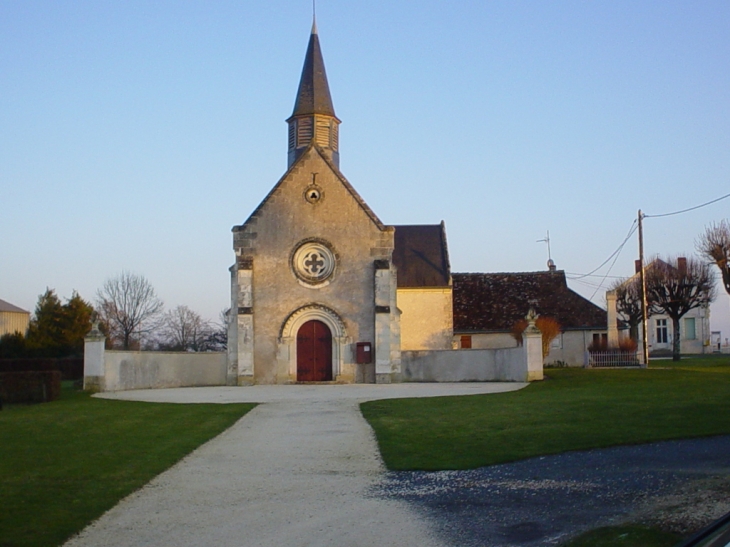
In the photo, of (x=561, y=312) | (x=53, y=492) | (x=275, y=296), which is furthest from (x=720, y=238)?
(x=53, y=492)

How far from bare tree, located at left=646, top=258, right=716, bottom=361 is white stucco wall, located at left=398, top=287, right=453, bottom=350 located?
14.5 metres

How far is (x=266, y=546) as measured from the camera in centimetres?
688

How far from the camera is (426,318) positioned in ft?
134

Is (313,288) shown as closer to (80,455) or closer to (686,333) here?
(80,455)

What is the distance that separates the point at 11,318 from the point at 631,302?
51.5m

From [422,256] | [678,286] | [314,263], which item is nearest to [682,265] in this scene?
[678,286]

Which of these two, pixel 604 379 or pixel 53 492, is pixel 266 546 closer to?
pixel 53 492

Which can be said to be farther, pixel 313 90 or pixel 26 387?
pixel 313 90

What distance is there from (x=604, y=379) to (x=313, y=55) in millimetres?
21158

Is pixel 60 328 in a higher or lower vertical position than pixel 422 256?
lower

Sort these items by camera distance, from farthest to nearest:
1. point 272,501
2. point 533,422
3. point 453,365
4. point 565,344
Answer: point 565,344
point 453,365
point 533,422
point 272,501

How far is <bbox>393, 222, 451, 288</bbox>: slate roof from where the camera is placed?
41656 millimetres

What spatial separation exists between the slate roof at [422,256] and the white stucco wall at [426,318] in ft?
1.63

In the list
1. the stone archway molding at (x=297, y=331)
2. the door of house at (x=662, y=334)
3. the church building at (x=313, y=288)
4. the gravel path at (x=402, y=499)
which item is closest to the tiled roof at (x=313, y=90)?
the church building at (x=313, y=288)
